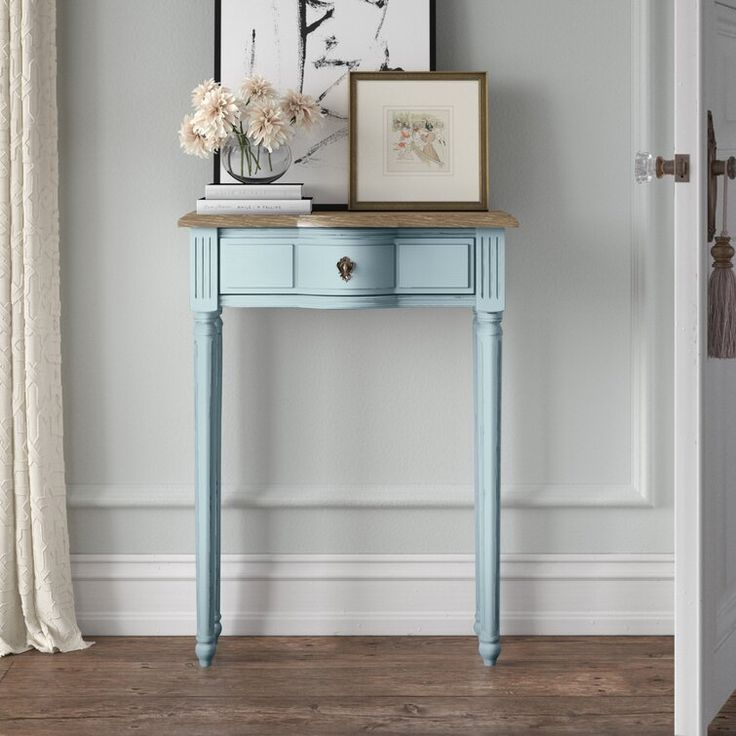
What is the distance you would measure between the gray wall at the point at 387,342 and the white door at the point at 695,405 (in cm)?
53

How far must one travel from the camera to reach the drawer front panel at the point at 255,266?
2299mm

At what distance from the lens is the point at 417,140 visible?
8.13 feet

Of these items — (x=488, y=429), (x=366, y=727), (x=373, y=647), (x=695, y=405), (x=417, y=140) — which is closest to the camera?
(x=695, y=405)

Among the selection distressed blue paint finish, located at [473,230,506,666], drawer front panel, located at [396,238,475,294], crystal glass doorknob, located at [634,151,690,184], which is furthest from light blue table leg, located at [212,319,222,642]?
crystal glass doorknob, located at [634,151,690,184]

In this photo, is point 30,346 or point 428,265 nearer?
point 428,265

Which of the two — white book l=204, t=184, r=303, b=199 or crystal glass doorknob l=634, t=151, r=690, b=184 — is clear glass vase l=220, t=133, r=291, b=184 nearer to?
white book l=204, t=184, r=303, b=199

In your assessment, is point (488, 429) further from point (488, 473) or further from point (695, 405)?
point (695, 405)

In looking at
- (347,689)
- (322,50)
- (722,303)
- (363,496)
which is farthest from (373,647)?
(322,50)

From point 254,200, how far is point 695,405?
3.49ft

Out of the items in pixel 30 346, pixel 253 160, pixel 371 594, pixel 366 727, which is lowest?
pixel 366 727

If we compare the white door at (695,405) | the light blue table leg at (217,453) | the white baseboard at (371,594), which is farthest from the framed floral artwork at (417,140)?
the white baseboard at (371,594)

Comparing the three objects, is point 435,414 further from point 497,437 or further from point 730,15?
point 730,15

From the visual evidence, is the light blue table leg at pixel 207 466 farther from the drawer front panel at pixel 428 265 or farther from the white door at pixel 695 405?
the white door at pixel 695 405

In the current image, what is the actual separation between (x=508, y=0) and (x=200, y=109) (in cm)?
85
